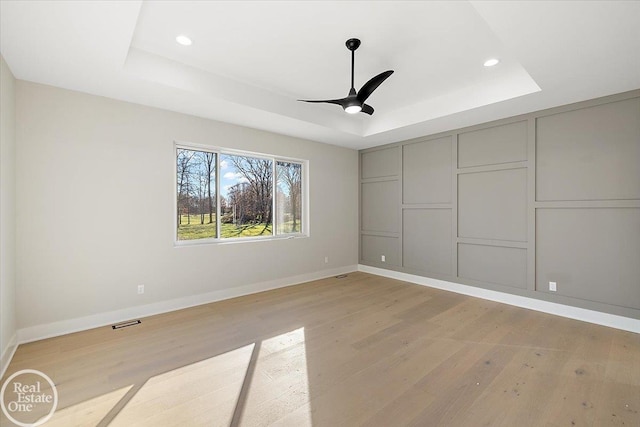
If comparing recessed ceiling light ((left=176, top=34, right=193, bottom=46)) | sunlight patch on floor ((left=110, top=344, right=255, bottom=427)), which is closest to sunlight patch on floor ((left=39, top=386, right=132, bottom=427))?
sunlight patch on floor ((left=110, top=344, right=255, bottom=427))

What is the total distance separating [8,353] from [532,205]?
19.6 feet

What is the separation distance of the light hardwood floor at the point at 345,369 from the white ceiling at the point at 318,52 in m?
2.67

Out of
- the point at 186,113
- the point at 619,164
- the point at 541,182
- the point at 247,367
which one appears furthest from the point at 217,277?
the point at 619,164

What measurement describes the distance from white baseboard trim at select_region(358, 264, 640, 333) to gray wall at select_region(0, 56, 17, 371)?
5193mm

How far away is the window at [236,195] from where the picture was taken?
4070 millimetres

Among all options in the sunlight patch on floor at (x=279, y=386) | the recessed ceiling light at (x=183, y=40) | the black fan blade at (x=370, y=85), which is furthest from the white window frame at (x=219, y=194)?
the black fan blade at (x=370, y=85)

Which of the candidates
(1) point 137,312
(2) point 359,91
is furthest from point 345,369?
(1) point 137,312

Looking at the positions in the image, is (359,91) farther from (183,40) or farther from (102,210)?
(102,210)

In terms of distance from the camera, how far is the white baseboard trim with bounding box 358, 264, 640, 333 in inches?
127

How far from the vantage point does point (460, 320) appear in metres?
3.48

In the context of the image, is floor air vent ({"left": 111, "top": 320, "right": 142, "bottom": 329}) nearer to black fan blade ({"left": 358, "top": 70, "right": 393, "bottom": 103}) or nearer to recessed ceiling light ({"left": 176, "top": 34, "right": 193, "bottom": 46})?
recessed ceiling light ({"left": 176, "top": 34, "right": 193, "bottom": 46})

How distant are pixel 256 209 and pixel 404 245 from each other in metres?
2.83

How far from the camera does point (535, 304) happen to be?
12.6 ft

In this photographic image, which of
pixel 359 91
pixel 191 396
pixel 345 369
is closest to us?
pixel 191 396
